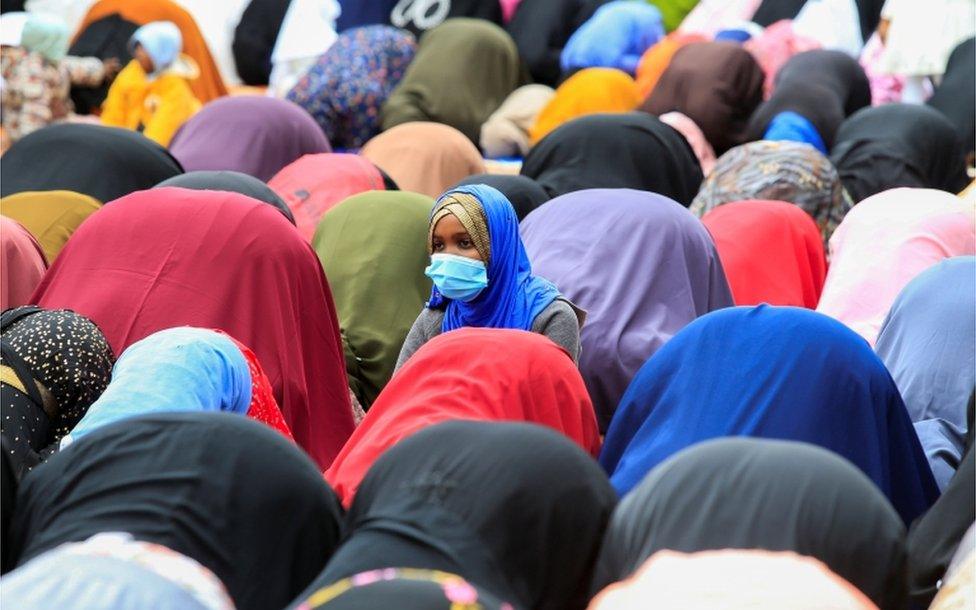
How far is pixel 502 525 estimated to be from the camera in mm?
2465

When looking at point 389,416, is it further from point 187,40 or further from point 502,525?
point 187,40

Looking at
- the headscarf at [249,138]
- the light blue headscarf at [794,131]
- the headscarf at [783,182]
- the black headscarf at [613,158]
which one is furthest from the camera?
the light blue headscarf at [794,131]

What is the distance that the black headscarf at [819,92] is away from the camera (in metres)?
6.76

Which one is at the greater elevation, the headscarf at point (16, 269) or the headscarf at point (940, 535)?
the headscarf at point (940, 535)

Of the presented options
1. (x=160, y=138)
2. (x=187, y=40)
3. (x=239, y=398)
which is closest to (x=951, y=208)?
(x=239, y=398)

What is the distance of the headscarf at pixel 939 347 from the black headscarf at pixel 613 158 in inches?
84.8

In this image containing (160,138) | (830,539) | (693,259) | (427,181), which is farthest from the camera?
(160,138)

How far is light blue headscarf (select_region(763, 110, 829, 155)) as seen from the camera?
6527mm

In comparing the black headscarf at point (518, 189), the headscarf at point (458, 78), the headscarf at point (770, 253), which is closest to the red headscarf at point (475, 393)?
the headscarf at point (770, 253)

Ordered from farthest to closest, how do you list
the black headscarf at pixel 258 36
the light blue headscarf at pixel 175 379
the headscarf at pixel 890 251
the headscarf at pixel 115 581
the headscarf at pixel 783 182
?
the black headscarf at pixel 258 36 → the headscarf at pixel 783 182 → the headscarf at pixel 890 251 → the light blue headscarf at pixel 175 379 → the headscarf at pixel 115 581

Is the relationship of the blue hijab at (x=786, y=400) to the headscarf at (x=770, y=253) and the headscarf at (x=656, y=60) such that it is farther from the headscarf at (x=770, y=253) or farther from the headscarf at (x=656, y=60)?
the headscarf at (x=656, y=60)

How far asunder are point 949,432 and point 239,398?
131cm

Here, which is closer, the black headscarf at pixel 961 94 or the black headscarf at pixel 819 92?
the black headscarf at pixel 819 92

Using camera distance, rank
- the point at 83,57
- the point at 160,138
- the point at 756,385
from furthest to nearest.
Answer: the point at 83,57, the point at 160,138, the point at 756,385
